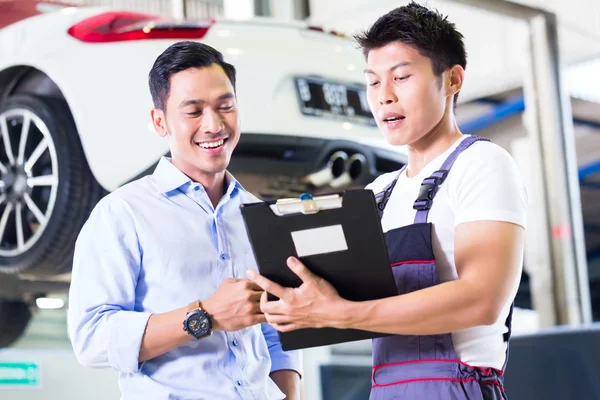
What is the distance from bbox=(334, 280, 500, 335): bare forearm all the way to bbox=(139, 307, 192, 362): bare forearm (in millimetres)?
241

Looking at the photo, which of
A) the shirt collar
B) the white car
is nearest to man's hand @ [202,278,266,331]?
the shirt collar

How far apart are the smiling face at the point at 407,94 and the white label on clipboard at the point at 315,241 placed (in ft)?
0.78

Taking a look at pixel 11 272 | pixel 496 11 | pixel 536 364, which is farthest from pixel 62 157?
pixel 496 11

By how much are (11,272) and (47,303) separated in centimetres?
21

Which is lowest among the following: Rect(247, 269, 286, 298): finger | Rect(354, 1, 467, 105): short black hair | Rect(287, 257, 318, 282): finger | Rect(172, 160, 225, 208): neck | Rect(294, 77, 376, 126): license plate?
Rect(247, 269, 286, 298): finger

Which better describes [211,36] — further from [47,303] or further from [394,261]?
[394,261]

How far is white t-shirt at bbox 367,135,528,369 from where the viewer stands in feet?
3.70

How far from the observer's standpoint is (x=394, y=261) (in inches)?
48.5

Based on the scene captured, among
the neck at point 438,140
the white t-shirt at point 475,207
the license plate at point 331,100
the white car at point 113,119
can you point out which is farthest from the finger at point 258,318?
the license plate at point 331,100

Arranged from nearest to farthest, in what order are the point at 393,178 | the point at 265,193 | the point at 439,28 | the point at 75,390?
the point at 439,28, the point at 393,178, the point at 75,390, the point at 265,193

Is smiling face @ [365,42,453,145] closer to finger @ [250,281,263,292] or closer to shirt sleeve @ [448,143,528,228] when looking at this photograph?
shirt sleeve @ [448,143,528,228]

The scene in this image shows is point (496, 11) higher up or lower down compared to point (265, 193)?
higher up

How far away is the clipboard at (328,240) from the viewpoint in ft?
3.61

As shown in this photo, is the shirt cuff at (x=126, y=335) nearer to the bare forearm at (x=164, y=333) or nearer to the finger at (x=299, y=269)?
the bare forearm at (x=164, y=333)
